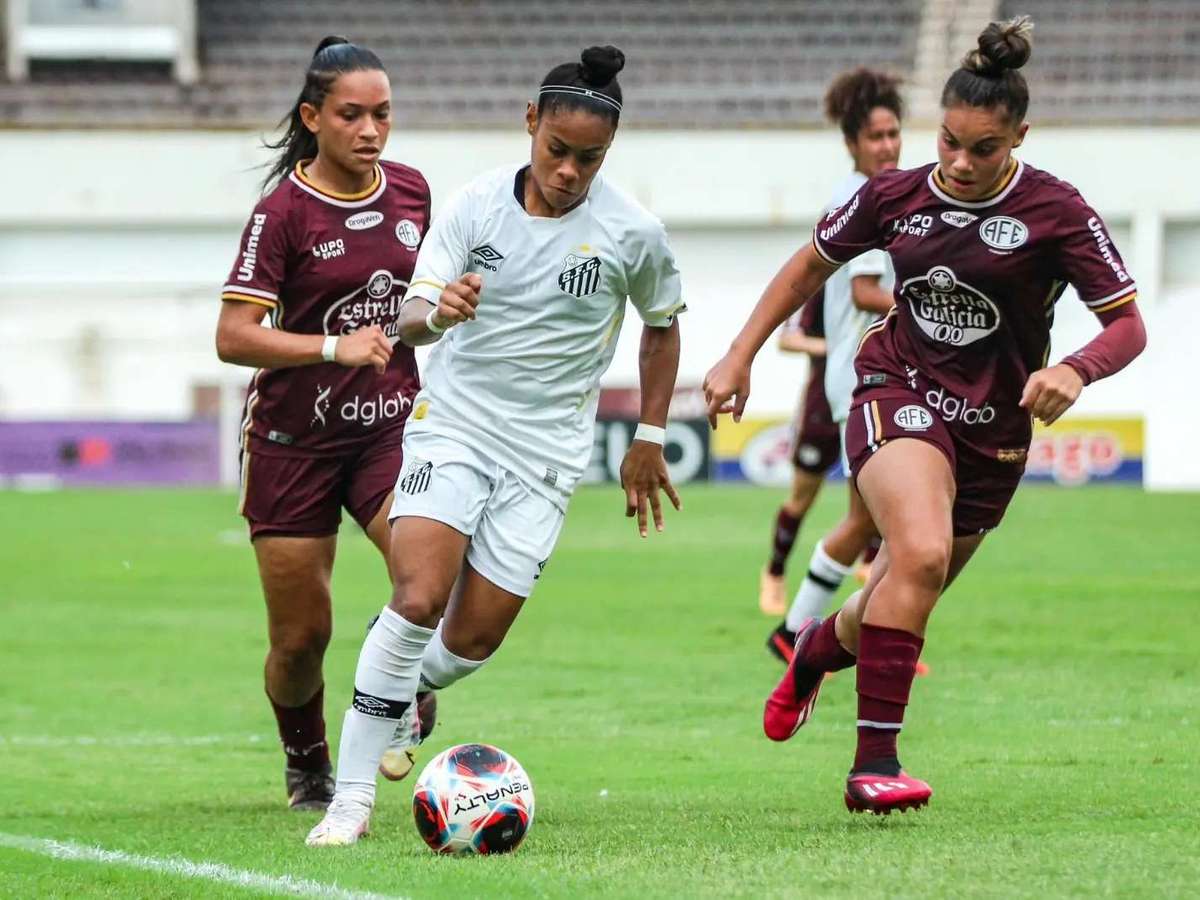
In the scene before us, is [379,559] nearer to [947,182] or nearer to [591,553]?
[591,553]

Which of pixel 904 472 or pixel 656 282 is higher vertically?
pixel 656 282

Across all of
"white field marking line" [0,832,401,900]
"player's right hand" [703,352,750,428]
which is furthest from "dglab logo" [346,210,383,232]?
"white field marking line" [0,832,401,900]

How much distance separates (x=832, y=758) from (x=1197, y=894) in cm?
290

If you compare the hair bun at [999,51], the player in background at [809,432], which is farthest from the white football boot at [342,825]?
the player in background at [809,432]

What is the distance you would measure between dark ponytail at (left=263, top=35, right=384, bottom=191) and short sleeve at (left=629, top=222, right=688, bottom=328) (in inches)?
42.4

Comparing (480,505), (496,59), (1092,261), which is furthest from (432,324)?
(496,59)

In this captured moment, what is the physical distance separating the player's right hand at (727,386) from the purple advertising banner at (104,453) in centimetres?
2178

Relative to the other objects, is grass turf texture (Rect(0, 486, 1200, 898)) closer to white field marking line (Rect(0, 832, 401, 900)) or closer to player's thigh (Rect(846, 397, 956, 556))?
white field marking line (Rect(0, 832, 401, 900))

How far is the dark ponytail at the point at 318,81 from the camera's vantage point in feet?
19.6

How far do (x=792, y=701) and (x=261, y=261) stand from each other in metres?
2.12

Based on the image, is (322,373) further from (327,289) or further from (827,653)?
(827,653)

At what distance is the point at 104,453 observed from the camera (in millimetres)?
26734

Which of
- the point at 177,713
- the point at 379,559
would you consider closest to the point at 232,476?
the point at 379,559

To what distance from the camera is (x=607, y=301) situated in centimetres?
555
